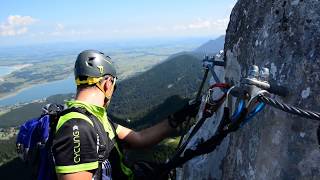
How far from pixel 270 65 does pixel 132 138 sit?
325 centimetres

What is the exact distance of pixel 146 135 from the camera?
7.95 metres

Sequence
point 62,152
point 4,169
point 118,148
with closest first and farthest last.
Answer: point 62,152
point 118,148
point 4,169

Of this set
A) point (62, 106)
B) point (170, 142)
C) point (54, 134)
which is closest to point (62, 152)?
point (54, 134)

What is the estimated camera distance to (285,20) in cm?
573

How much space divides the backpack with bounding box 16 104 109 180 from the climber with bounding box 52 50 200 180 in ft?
0.33

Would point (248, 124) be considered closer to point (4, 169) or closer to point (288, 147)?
point (288, 147)

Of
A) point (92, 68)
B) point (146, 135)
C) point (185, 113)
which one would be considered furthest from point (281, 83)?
point (146, 135)

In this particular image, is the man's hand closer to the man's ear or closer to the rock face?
the rock face

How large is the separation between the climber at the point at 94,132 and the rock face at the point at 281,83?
160 cm

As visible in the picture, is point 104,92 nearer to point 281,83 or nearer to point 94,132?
point 94,132

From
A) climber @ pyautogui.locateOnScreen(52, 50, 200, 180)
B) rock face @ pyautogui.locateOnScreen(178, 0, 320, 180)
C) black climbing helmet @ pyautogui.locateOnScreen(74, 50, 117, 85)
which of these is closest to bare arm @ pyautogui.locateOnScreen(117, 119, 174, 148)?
climber @ pyautogui.locateOnScreen(52, 50, 200, 180)

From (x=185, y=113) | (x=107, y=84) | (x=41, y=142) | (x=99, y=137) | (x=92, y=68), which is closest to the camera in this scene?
(x=41, y=142)

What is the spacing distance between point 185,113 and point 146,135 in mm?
954

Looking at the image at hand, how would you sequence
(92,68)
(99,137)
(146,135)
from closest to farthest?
(99,137) < (92,68) < (146,135)
